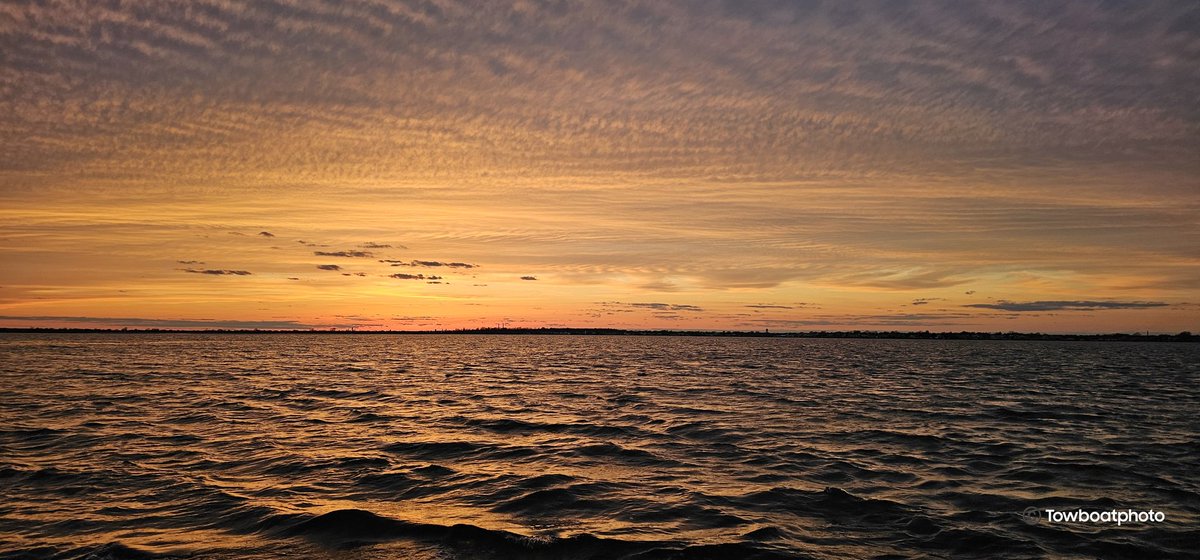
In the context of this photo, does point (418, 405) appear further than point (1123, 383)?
No

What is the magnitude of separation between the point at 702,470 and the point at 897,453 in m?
7.13

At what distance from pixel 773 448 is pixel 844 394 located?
70.2ft

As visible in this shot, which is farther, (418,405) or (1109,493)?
(418,405)

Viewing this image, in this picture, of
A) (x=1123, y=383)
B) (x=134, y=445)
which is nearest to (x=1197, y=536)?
(x=134, y=445)

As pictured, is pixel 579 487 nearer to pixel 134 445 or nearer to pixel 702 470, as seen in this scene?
pixel 702 470

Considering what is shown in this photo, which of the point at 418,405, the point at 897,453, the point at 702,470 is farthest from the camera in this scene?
the point at 418,405

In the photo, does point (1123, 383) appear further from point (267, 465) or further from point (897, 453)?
point (267, 465)

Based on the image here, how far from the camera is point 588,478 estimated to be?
18.6 metres

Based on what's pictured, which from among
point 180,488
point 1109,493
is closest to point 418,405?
point 180,488

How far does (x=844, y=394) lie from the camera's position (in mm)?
42156

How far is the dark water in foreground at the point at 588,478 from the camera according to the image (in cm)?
1312

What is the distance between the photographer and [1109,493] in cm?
1678

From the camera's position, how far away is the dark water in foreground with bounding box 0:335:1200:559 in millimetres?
13117

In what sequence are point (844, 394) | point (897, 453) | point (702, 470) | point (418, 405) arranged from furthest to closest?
point (844, 394) < point (418, 405) < point (897, 453) < point (702, 470)
